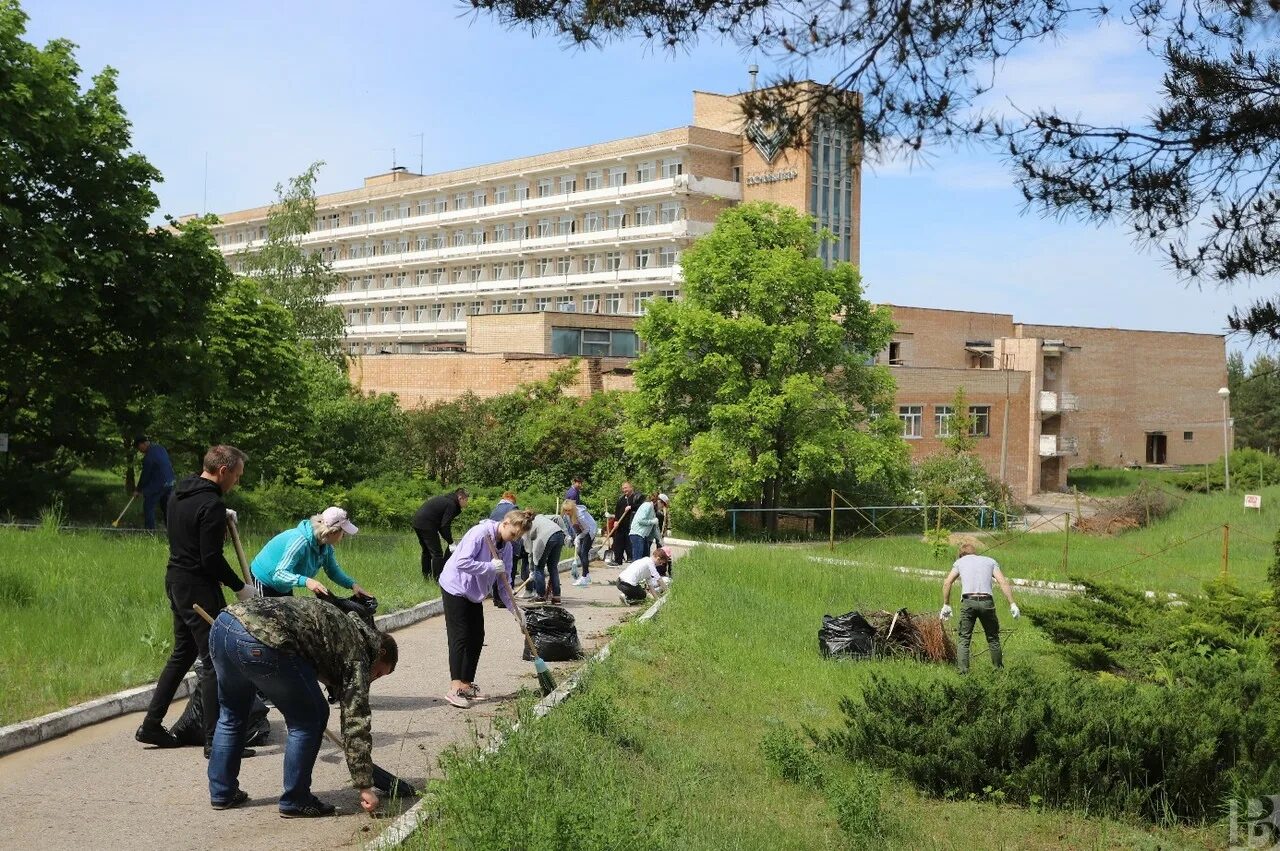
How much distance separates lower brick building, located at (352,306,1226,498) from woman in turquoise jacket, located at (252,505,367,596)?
40.6 m

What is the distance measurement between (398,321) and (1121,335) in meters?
49.0

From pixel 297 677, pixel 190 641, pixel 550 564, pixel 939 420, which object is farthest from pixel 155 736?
pixel 939 420

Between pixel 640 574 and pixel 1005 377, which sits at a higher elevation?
pixel 1005 377

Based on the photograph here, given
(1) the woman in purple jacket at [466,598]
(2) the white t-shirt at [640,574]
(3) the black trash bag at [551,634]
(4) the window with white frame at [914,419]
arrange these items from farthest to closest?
1. (4) the window with white frame at [914,419]
2. (2) the white t-shirt at [640,574]
3. (3) the black trash bag at [551,634]
4. (1) the woman in purple jacket at [466,598]

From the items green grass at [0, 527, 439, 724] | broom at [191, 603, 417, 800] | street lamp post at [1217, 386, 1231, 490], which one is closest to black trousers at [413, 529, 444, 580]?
green grass at [0, 527, 439, 724]

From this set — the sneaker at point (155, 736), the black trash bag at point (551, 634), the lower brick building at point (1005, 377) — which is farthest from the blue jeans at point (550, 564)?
the lower brick building at point (1005, 377)

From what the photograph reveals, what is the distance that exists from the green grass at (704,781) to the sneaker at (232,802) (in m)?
1.17

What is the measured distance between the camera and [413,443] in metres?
48.8

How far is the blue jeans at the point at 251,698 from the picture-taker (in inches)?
259

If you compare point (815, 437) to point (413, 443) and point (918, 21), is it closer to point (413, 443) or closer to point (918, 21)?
point (413, 443)

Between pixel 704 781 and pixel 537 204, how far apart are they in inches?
2911

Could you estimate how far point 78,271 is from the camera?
24.1m

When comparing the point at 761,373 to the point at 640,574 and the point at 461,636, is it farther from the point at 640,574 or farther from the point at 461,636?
the point at 461,636

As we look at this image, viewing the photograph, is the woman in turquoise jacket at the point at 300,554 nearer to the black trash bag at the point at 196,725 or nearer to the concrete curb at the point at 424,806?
the black trash bag at the point at 196,725
